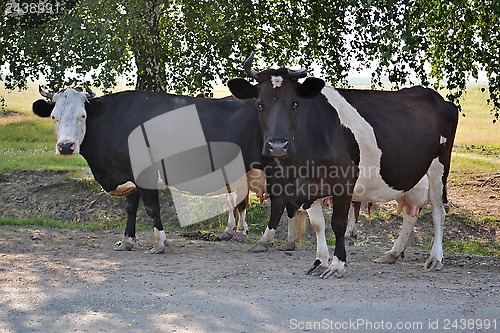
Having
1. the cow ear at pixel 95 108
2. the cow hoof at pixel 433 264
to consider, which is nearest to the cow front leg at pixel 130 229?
the cow ear at pixel 95 108

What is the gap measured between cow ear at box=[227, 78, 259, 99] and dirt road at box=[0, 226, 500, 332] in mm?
2058

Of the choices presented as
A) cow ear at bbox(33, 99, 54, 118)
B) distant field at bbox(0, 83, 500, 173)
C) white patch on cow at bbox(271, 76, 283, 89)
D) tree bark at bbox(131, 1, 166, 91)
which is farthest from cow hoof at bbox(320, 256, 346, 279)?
distant field at bbox(0, 83, 500, 173)

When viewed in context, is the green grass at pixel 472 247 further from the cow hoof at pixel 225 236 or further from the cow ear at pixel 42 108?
the cow ear at pixel 42 108

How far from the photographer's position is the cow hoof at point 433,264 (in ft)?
32.3

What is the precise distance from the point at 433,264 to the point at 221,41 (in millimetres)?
5849

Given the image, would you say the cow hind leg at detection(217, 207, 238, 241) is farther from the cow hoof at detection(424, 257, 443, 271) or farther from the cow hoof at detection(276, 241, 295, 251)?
the cow hoof at detection(424, 257, 443, 271)

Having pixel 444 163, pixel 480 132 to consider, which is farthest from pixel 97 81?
pixel 480 132

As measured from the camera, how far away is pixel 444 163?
1032 centimetres

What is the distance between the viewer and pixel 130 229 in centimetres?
1145

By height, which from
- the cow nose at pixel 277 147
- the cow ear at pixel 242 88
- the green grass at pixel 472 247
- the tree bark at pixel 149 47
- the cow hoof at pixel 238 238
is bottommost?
the green grass at pixel 472 247

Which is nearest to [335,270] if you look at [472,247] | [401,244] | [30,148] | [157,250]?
[401,244]

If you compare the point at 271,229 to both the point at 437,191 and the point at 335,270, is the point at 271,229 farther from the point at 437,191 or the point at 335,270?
the point at 335,270

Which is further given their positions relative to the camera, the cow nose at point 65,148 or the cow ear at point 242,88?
the cow nose at point 65,148

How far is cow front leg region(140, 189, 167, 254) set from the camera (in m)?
11.0
